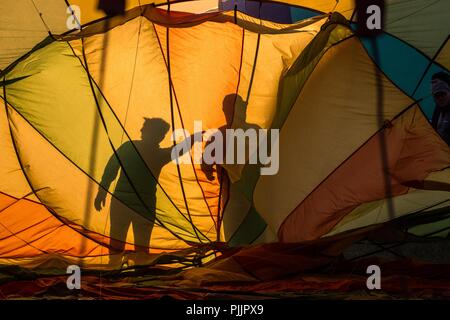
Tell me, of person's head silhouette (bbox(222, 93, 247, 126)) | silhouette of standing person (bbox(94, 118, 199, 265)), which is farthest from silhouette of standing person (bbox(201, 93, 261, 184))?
silhouette of standing person (bbox(94, 118, 199, 265))

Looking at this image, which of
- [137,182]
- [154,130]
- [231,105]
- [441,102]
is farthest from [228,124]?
[441,102]

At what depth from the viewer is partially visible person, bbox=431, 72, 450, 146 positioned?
443cm

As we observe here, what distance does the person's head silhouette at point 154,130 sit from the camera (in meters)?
4.70

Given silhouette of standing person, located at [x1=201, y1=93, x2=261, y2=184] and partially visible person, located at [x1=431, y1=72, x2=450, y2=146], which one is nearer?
partially visible person, located at [x1=431, y1=72, x2=450, y2=146]

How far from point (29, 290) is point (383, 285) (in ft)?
6.06

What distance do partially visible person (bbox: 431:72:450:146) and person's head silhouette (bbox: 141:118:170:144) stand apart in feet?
5.19

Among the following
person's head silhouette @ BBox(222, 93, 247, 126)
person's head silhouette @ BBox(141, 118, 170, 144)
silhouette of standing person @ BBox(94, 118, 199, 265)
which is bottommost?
silhouette of standing person @ BBox(94, 118, 199, 265)

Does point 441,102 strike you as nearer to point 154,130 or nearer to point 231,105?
point 231,105

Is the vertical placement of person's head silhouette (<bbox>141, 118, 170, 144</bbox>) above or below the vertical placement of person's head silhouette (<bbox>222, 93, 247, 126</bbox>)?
below

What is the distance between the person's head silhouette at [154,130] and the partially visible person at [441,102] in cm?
158

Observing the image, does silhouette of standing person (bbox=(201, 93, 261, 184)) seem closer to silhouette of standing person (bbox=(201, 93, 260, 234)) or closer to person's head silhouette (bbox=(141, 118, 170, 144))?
silhouette of standing person (bbox=(201, 93, 260, 234))

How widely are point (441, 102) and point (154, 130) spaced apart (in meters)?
1.70
